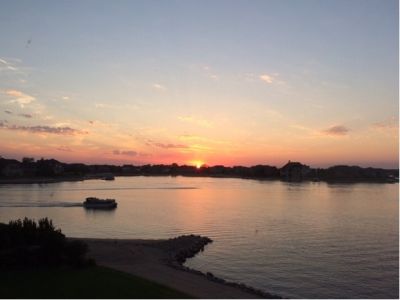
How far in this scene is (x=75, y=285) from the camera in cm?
1925

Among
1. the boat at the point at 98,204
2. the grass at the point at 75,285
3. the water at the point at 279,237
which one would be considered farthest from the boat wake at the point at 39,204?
the grass at the point at 75,285

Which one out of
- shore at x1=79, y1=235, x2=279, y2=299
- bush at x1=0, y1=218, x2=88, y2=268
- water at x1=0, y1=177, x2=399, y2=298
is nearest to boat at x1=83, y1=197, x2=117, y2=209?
water at x1=0, y1=177, x2=399, y2=298

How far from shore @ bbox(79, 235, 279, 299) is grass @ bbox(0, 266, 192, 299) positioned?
12.8ft

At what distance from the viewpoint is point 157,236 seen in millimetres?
54594

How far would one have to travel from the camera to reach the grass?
18000 millimetres

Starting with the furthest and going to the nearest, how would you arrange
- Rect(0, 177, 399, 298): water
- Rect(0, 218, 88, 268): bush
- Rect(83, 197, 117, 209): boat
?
Rect(83, 197, 117, 209): boat → Rect(0, 177, 399, 298): water → Rect(0, 218, 88, 268): bush

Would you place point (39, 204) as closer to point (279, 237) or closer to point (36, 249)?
point (279, 237)

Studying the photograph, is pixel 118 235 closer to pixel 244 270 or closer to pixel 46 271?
pixel 244 270

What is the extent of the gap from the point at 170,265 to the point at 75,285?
15410 mm

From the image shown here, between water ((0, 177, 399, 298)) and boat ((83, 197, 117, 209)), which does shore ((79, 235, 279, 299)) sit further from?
boat ((83, 197, 117, 209))

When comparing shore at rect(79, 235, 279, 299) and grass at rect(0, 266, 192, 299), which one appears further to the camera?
shore at rect(79, 235, 279, 299)

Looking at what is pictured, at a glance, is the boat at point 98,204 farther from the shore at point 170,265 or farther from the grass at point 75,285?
the grass at point 75,285

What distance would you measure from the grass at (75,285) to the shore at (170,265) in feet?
12.8

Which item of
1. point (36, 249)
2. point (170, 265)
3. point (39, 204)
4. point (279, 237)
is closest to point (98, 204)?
point (39, 204)
